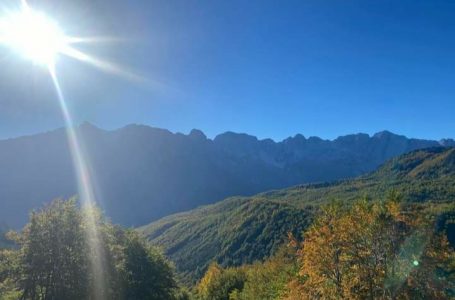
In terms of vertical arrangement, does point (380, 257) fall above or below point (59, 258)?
below

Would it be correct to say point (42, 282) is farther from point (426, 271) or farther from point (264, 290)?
point (264, 290)

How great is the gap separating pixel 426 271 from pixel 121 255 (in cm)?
3165

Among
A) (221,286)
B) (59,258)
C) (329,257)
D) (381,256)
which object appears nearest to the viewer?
(59,258)

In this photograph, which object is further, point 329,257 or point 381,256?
point 329,257

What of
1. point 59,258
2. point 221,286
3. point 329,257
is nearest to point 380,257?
point 329,257

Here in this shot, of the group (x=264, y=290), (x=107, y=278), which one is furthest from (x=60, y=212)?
(x=264, y=290)

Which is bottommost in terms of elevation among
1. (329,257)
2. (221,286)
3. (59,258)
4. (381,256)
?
(221,286)

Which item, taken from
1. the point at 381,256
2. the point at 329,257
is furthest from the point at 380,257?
the point at 329,257

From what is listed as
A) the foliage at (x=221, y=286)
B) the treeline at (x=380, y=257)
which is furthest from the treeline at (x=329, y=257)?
the foliage at (x=221, y=286)

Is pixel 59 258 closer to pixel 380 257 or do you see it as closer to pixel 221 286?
pixel 380 257

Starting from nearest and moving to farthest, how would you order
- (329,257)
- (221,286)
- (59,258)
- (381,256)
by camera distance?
(59,258) < (381,256) < (329,257) < (221,286)

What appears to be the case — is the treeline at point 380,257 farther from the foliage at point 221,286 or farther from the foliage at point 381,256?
the foliage at point 221,286

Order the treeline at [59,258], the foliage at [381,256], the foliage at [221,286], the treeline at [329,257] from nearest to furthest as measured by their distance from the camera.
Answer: the foliage at [381,256]
the treeline at [329,257]
the treeline at [59,258]
the foliage at [221,286]

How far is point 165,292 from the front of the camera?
5391 centimetres
